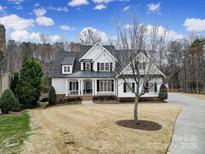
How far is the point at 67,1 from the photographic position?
22.3 m

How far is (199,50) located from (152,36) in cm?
3752

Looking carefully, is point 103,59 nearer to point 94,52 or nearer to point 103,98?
point 94,52

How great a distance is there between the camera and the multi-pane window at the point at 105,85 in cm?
3475

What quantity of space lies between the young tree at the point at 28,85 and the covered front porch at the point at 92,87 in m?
6.22

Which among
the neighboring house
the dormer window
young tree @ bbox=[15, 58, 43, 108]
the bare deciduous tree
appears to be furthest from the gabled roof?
the bare deciduous tree

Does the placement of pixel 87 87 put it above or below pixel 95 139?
above

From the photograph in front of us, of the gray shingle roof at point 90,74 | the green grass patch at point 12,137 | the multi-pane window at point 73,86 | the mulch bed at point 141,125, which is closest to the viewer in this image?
the green grass patch at point 12,137

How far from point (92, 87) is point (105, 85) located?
5.63ft

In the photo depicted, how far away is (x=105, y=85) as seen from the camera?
34875 mm

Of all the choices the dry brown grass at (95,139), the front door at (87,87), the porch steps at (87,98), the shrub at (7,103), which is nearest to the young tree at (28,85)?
the shrub at (7,103)

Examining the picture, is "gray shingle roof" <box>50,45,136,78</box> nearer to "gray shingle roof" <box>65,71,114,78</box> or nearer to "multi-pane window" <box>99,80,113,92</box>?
"gray shingle roof" <box>65,71,114,78</box>

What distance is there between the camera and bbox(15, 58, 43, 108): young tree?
27719 mm

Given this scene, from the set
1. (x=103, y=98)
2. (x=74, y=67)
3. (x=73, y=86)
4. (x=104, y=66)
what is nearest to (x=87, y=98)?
(x=103, y=98)

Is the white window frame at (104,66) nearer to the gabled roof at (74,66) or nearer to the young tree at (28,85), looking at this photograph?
the gabled roof at (74,66)
